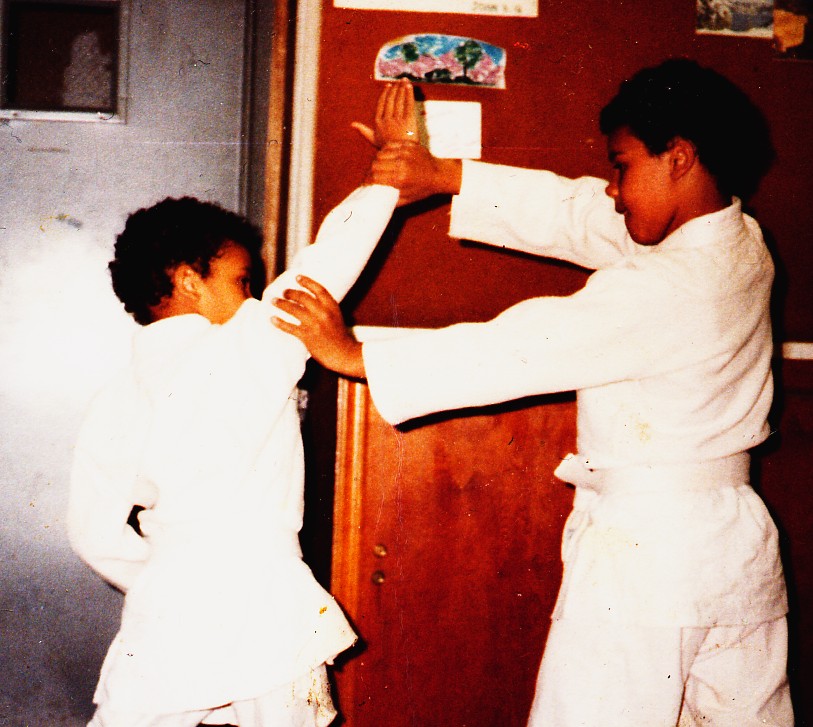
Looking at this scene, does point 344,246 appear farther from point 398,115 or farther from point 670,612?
point 670,612

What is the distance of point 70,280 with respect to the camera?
1.84 meters

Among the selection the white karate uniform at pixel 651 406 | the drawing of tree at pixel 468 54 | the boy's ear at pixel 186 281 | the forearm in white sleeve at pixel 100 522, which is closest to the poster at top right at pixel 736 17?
the drawing of tree at pixel 468 54


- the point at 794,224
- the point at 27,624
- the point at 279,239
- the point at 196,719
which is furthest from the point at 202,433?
the point at 794,224

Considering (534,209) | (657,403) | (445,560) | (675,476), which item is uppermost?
(534,209)

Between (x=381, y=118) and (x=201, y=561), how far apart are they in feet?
2.70

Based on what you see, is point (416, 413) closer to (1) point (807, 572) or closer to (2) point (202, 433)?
(2) point (202, 433)

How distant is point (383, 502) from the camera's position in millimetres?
1314

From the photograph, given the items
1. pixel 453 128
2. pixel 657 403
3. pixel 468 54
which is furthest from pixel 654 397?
pixel 468 54

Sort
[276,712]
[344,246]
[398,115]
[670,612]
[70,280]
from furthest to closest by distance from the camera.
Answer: [70,280], [398,115], [344,246], [276,712], [670,612]

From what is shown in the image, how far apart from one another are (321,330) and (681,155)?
2.03 feet

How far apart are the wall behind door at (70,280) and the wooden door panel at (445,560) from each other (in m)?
0.84

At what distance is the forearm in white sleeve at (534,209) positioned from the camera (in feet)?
4.63

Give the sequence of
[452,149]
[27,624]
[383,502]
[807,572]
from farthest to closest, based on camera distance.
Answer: [27,624] < [452,149] < [807,572] < [383,502]

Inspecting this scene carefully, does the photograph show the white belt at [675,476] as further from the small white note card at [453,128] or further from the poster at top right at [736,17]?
the poster at top right at [736,17]
